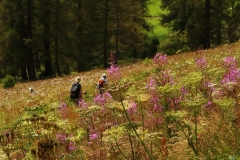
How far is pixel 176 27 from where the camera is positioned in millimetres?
46531

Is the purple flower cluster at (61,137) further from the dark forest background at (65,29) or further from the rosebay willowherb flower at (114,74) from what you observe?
the dark forest background at (65,29)

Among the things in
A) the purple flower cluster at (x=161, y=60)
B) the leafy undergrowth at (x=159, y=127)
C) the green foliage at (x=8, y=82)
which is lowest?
the green foliage at (x=8, y=82)

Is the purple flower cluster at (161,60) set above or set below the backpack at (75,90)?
above

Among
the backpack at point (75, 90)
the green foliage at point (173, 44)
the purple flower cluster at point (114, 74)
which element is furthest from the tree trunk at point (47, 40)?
the purple flower cluster at point (114, 74)

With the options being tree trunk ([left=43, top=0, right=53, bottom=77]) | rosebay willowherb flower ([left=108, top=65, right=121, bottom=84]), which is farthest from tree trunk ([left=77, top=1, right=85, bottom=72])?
rosebay willowherb flower ([left=108, top=65, right=121, bottom=84])

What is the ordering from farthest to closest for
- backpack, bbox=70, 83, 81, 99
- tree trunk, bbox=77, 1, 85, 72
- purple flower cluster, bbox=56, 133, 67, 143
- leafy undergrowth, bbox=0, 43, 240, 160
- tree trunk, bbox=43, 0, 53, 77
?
tree trunk, bbox=77, 1, 85, 72
tree trunk, bbox=43, 0, 53, 77
backpack, bbox=70, 83, 81, 99
purple flower cluster, bbox=56, 133, 67, 143
leafy undergrowth, bbox=0, 43, 240, 160

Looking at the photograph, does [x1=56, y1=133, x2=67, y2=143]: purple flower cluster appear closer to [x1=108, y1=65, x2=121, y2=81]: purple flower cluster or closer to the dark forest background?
[x1=108, y1=65, x2=121, y2=81]: purple flower cluster

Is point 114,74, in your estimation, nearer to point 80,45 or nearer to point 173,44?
point 173,44

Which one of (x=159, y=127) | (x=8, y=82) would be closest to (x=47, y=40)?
(x=8, y=82)

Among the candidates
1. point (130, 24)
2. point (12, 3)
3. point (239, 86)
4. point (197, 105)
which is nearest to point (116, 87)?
point (197, 105)

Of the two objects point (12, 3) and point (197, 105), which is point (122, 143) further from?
point (12, 3)

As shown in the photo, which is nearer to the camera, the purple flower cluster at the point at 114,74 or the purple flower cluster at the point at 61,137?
the purple flower cluster at the point at 114,74

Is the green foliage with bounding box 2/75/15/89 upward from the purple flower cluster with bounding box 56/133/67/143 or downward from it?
downward

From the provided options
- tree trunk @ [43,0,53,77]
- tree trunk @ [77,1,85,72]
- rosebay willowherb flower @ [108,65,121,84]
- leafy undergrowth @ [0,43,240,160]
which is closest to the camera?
leafy undergrowth @ [0,43,240,160]
